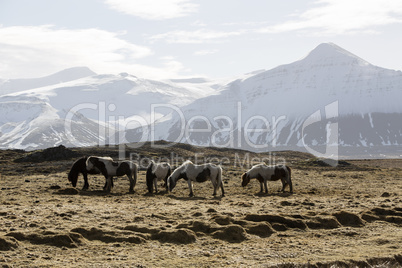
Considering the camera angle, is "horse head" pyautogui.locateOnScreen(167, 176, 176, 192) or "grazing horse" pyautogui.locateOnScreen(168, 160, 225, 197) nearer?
"grazing horse" pyautogui.locateOnScreen(168, 160, 225, 197)

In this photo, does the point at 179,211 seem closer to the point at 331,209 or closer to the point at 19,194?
the point at 331,209

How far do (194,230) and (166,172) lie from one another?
14.3 m

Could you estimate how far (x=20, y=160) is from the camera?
58.5 metres

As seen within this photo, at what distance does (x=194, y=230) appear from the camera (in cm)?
1817

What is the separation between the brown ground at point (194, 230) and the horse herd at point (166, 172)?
5.52 ft

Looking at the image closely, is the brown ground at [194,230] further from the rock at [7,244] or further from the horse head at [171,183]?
the horse head at [171,183]

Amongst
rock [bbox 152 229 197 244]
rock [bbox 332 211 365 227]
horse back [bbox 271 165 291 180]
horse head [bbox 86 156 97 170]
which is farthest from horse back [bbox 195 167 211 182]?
rock [bbox 152 229 197 244]

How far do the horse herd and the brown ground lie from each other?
5.52 ft

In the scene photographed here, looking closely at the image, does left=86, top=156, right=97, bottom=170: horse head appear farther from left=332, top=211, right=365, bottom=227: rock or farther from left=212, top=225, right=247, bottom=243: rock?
left=332, top=211, right=365, bottom=227: rock

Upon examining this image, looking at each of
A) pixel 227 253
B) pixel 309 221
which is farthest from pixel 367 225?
pixel 227 253

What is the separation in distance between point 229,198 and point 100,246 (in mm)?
13380

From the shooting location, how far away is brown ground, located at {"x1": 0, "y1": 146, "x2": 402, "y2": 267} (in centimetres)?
1491

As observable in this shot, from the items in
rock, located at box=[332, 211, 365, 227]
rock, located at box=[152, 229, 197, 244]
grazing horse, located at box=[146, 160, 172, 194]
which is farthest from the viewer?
grazing horse, located at box=[146, 160, 172, 194]

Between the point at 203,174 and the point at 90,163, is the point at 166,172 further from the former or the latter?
the point at 90,163
